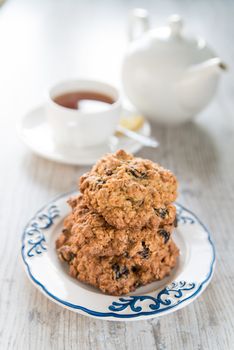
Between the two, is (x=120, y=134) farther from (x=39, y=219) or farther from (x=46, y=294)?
(x=46, y=294)

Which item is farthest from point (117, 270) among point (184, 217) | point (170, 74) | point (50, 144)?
point (170, 74)

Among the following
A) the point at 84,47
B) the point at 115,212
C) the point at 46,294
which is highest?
the point at 115,212

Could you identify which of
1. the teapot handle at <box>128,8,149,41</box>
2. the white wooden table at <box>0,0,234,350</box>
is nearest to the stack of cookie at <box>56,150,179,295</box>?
the white wooden table at <box>0,0,234,350</box>

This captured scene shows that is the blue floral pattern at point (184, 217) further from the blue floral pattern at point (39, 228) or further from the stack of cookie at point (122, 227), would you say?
the blue floral pattern at point (39, 228)

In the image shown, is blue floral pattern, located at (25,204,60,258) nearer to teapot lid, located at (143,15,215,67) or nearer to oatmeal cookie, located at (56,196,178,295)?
oatmeal cookie, located at (56,196,178,295)

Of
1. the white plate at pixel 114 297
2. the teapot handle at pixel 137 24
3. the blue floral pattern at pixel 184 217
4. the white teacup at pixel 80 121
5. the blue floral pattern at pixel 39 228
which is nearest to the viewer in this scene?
the white plate at pixel 114 297

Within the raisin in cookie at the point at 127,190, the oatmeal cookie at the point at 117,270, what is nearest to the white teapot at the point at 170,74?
the raisin in cookie at the point at 127,190

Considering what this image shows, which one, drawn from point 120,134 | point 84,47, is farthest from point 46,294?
point 84,47
